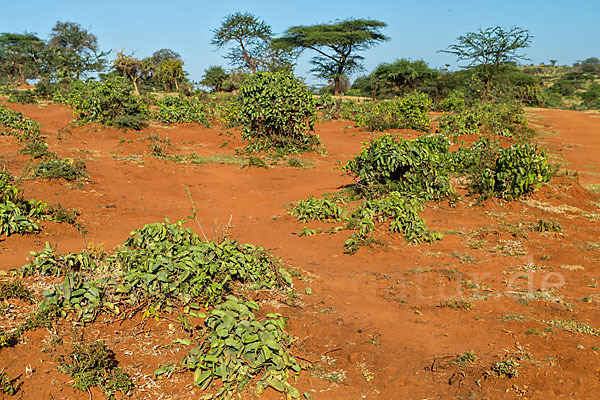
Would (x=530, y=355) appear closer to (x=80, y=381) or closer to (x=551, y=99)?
(x=80, y=381)

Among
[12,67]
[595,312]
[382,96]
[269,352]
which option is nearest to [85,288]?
[269,352]

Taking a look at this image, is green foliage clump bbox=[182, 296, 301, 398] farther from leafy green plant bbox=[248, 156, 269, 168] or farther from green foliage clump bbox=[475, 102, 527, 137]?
green foliage clump bbox=[475, 102, 527, 137]

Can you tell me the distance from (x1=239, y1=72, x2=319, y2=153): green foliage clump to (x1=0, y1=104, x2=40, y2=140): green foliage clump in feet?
16.7

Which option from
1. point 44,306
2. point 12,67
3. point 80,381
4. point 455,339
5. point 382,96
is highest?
point 12,67

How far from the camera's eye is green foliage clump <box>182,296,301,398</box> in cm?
299

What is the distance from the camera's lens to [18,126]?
1172 cm

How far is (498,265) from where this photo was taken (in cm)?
529

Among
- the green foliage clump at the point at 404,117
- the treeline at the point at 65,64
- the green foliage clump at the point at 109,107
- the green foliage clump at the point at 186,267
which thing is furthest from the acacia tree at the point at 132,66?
the green foliage clump at the point at 186,267

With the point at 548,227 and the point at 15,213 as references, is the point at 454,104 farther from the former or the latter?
the point at 15,213

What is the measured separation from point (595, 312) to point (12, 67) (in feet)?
116

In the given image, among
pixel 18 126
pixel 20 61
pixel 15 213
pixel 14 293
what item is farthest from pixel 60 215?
pixel 20 61

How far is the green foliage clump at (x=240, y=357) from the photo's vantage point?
299 cm

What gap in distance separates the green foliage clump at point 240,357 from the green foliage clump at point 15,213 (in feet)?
11.2

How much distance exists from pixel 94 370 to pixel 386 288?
110 inches
